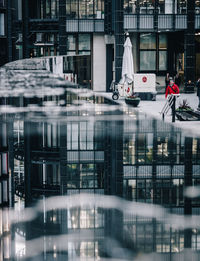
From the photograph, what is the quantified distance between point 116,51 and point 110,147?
29.9 metres

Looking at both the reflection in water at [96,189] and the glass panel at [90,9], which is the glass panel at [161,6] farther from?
the reflection in water at [96,189]

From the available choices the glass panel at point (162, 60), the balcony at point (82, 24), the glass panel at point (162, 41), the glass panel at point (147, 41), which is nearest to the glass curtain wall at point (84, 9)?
the balcony at point (82, 24)

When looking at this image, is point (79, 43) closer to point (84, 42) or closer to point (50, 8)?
point (84, 42)

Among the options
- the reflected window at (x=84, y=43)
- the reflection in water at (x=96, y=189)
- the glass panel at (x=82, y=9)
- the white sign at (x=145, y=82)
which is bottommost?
the reflection in water at (x=96, y=189)

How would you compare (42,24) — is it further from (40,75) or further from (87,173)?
(87,173)

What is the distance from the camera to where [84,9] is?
49.2 m

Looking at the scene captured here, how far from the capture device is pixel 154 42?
5181 cm

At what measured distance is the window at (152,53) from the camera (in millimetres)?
51406

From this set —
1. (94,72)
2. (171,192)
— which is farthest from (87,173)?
(94,72)

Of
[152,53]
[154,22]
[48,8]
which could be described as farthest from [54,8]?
[154,22]

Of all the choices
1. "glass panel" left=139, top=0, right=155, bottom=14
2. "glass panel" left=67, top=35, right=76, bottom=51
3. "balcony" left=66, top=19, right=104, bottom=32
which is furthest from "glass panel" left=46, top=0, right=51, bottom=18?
"glass panel" left=139, top=0, right=155, bottom=14

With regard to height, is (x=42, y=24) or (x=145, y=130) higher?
(x=42, y=24)

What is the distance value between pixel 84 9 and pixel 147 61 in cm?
730

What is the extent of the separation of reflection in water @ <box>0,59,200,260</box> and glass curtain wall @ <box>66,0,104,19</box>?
2677cm
